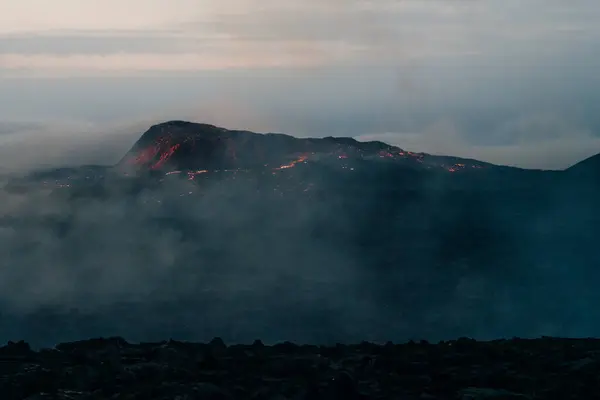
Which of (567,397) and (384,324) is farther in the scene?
(384,324)

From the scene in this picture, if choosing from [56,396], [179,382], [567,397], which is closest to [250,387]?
[179,382]

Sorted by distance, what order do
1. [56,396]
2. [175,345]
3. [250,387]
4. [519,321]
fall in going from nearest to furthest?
[56,396], [250,387], [175,345], [519,321]

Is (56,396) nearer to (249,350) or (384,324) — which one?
(249,350)

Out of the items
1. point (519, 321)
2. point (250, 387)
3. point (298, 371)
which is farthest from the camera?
point (519, 321)

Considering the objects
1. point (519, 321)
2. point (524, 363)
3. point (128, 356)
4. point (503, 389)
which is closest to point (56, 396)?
point (128, 356)

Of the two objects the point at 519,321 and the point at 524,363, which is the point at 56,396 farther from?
the point at 519,321

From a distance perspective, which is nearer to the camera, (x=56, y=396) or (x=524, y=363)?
(x=56, y=396)
